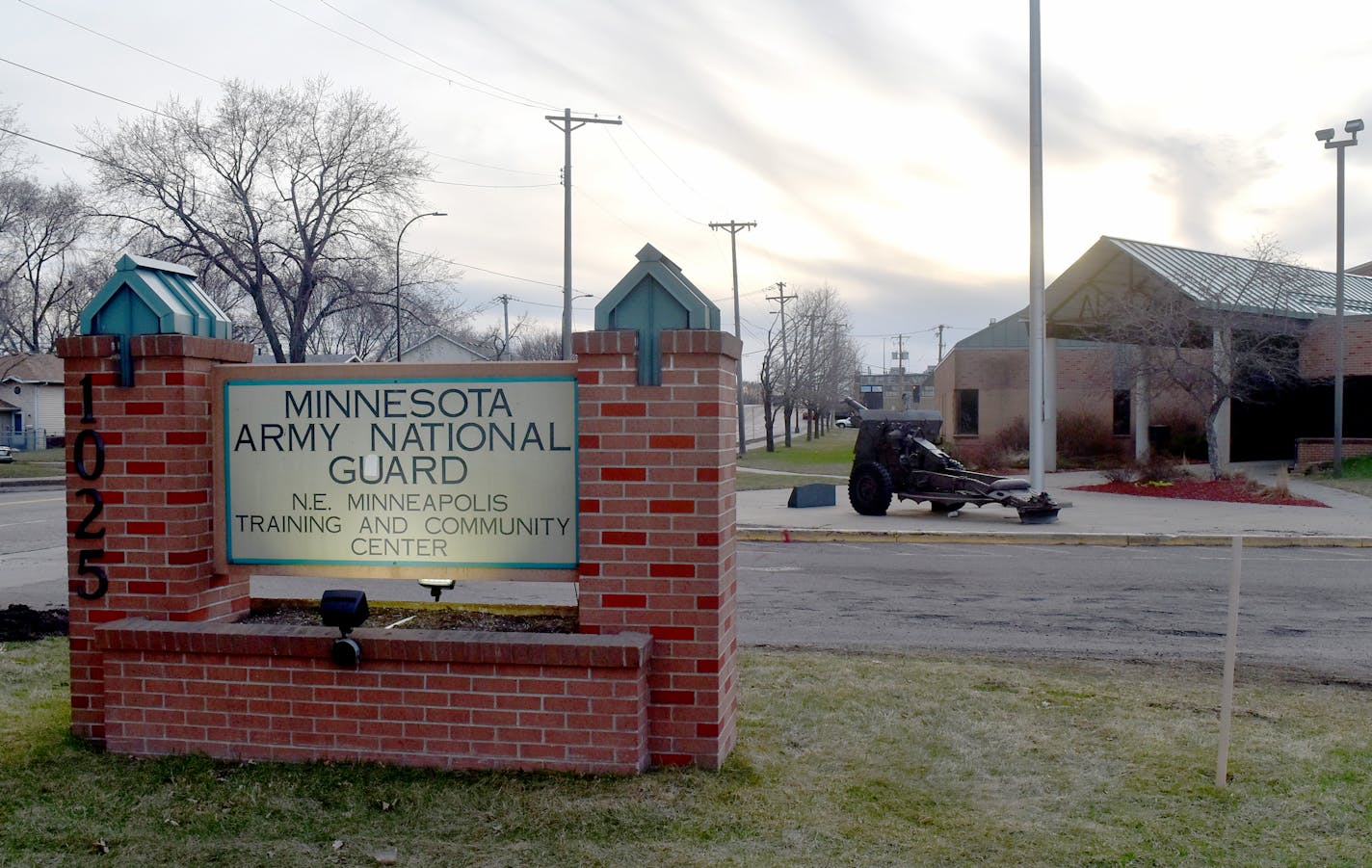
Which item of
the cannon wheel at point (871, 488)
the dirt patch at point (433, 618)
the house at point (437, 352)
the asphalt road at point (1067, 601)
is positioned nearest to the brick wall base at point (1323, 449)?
the asphalt road at point (1067, 601)

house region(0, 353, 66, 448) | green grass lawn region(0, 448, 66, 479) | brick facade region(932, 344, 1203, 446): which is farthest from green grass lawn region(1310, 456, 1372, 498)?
house region(0, 353, 66, 448)

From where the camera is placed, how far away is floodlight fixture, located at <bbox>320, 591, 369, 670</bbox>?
189 inches

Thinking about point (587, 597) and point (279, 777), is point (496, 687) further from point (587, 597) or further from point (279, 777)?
point (279, 777)

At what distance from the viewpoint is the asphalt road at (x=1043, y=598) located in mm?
8266

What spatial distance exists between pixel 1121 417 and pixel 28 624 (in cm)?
3504

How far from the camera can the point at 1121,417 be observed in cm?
3712

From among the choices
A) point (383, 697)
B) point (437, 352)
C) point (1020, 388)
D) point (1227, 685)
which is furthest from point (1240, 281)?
point (437, 352)

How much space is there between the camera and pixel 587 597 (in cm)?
491

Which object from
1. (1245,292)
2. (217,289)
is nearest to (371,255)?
(217,289)

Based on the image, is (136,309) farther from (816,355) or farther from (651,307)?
(816,355)

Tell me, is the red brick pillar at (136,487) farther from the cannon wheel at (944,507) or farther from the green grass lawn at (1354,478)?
the green grass lawn at (1354,478)

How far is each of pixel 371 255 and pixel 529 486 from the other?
3891 cm

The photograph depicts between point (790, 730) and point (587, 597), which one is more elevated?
point (587, 597)

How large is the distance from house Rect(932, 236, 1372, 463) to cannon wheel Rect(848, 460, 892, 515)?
12015 millimetres
